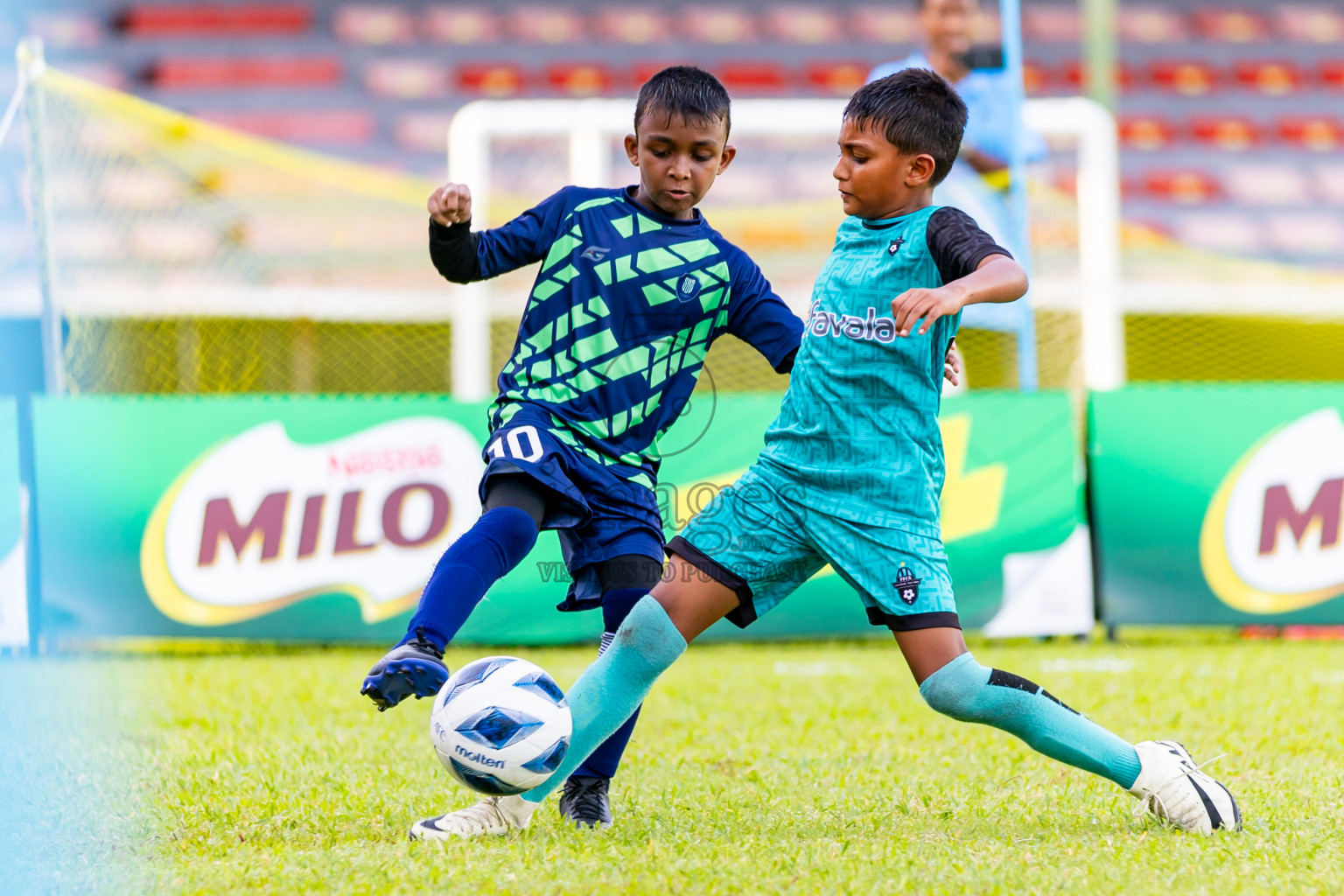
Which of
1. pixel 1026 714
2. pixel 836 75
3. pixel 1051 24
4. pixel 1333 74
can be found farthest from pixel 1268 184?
pixel 1026 714

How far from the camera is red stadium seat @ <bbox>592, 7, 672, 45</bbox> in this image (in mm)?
15141

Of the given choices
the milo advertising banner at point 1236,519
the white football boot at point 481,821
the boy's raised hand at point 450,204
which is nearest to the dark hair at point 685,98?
the boy's raised hand at point 450,204

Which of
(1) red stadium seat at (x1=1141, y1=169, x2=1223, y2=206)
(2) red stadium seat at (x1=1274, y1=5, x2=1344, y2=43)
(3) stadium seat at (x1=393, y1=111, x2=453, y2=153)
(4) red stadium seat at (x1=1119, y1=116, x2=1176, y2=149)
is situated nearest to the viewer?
(1) red stadium seat at (x1=1141, y1=169, x2=1223, y2=206)

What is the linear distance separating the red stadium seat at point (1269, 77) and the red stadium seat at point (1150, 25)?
77 centimetres

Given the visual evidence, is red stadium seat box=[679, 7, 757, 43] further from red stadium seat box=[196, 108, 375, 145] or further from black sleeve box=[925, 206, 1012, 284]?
black sleeve box=[925, 206, 1012, 284]

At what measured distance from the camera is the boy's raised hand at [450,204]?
9.09 feet

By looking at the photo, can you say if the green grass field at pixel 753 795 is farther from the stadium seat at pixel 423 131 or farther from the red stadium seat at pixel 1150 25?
the red stadium seat at pixel 1150 25

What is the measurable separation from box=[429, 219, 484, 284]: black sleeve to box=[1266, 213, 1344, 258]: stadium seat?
42.7 feet

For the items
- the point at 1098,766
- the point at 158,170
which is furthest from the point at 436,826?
the point at 158,170

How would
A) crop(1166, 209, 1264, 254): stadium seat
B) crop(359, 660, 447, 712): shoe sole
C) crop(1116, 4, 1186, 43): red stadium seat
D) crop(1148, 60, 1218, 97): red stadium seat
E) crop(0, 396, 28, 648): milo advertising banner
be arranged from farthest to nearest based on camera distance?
crop(1116, 4, 1186, 43): red stadium seat
crop(1148, 60, 1218, 97): red stadium seat
crop(1166, 209, 1264, 254): stadium seat
crop(0, 396, 28, 648): milo advertising banner
crop(359, 660, 447, 712): shoe sole

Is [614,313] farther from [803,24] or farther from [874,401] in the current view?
[803,24]

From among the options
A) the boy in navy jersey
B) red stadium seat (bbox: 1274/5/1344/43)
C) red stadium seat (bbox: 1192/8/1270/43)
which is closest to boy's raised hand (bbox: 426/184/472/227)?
the boy in navy jersey

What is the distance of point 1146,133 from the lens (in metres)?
14.5

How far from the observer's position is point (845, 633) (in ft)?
20.6
